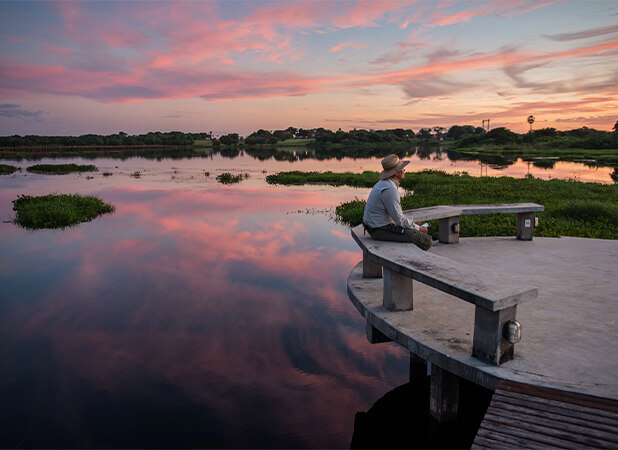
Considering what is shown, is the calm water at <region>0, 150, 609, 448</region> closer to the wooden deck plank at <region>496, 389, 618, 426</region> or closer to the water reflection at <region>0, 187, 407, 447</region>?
the water reflection at <region>0, 187, 407, 447</region>

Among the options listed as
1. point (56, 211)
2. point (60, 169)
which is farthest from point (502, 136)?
point (56, 211)

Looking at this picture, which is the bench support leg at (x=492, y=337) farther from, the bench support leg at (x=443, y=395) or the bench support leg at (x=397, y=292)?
the bench support leg at (x=397, y=292)

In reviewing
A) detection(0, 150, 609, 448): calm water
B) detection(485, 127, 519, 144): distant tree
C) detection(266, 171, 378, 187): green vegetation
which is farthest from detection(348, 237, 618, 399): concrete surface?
detection(485, 127, 519, 144): distant tree

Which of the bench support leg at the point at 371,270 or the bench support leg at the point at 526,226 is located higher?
the bench support leg at the point at 526,226

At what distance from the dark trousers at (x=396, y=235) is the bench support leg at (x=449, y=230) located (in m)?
2.51

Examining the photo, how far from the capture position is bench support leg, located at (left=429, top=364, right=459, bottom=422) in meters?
4.71

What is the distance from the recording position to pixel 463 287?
13.8 ft

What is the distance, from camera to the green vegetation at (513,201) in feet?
40.7

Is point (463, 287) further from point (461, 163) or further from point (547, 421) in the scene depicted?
point (461, 163)

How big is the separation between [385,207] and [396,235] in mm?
494

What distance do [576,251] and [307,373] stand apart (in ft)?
19.5

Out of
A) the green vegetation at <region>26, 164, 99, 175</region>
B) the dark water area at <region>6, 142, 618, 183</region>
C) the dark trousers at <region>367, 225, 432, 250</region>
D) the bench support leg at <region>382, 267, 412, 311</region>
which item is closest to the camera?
the bench support leg at <region>382, 267, 412, 311</region>

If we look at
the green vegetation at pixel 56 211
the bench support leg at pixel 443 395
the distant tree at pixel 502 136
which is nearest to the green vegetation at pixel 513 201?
the bench support leg at pixel 443 395

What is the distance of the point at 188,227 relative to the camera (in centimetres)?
1794
